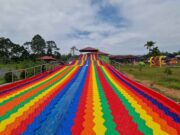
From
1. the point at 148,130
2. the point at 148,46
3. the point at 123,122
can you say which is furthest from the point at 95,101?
the point at 148,46

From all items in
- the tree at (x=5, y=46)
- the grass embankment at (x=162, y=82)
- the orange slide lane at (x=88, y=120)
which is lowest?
the grass embankment at (x=162, y=82)

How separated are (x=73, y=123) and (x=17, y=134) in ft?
4.23

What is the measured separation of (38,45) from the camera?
81875mm

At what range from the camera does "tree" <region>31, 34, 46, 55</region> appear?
8151cm

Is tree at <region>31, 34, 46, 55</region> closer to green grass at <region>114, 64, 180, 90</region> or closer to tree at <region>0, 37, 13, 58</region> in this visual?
tree at <region>0, 37, 13, 58</region>

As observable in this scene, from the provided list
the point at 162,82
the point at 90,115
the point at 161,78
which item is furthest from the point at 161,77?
the point at 90,115

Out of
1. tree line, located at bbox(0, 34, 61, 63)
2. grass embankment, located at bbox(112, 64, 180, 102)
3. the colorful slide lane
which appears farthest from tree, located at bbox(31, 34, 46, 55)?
the colorful slide lane

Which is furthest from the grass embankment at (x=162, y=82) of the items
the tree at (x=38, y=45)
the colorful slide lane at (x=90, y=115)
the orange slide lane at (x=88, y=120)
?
the tree at (x=38, y=45)

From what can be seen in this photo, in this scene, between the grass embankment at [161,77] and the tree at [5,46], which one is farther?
the tree at [5,46]

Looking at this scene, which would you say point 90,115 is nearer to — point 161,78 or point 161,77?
point 161,78

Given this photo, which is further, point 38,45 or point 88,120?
point 38,45

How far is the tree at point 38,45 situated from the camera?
8151cm

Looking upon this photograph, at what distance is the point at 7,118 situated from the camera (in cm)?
591

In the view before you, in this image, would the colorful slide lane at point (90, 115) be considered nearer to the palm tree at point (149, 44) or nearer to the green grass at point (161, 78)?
the green grass at point (161, 78)
